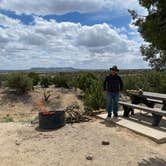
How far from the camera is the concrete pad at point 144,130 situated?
21.0 feet

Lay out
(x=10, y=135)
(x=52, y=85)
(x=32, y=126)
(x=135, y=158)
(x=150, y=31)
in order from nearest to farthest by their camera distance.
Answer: (x=150, y=31) < (x=135, y=158) < (x=10, y=135) < (x=32, y=126) < (x=52, y=85)

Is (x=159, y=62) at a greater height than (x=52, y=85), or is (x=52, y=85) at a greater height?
(x=159, y=62)

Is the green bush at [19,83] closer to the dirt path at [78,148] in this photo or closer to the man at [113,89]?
the man at [113,89]

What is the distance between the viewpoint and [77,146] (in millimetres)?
6168

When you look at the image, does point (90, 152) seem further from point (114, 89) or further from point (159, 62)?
point (114, 89)

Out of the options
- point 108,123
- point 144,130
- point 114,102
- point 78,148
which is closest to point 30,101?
point 114,102

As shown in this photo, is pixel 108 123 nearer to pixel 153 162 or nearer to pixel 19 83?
pixel 153 162

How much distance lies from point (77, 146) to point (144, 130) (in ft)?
6.06

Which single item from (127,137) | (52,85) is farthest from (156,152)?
(52,85)

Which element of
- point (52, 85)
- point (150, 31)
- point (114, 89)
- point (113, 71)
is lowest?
point (52, 85)

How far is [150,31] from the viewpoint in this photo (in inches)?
201

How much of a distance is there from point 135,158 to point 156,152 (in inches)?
→ 22.0

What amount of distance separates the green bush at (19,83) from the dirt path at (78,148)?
1705 centimetres

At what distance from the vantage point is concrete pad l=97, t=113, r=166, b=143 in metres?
6.41
